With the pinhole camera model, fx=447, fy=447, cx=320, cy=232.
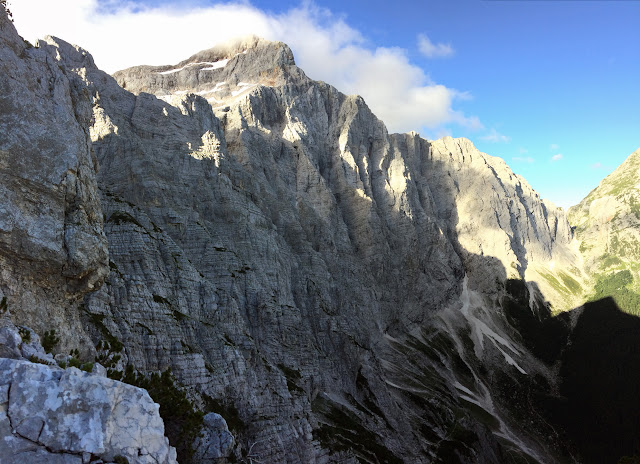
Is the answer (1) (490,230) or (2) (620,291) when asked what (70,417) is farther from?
(2) (620,291)

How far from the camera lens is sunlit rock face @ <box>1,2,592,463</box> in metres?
52.3

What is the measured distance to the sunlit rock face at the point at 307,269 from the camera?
5234 centimetres

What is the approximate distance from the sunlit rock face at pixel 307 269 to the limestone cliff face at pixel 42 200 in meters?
0.76

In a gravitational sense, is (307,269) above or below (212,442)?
above

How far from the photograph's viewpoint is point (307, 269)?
92.8m

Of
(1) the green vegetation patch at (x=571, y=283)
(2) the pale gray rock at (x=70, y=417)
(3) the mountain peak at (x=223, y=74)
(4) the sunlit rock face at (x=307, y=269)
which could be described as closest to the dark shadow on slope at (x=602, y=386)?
(4) the sunlit rock face at (x=307, y=269)

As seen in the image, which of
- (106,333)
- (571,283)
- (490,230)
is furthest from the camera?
(571,283)

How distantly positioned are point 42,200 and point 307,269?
2611 inches

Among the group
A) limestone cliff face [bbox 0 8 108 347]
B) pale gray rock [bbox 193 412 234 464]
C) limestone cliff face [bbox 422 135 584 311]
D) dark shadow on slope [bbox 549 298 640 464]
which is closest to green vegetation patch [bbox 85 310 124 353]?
limestone cliff face [bbox 0 8 108 347]

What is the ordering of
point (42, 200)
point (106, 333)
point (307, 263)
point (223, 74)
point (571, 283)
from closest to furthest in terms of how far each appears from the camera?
point (42, 200), point (106, 333), point (307, 263), point (223, 74), point (571, 283)

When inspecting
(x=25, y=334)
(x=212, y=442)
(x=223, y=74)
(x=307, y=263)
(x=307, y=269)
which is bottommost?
(x=212, y=442)

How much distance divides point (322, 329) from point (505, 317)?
3700 inches

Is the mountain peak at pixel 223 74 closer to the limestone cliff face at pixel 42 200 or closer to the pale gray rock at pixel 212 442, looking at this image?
the limestone cliff face at pixel 42 200

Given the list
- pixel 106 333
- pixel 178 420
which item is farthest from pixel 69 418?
pixel 106 333
